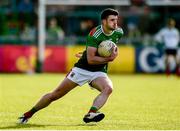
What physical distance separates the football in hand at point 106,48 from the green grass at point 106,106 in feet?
3.77

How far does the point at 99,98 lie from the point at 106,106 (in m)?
4.09

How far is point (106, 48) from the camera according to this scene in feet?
38.3

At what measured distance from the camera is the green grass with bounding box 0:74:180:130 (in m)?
11.7

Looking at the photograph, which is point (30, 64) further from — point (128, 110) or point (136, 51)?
point (128, 110)

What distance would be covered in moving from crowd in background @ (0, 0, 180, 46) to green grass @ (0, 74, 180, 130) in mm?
6868

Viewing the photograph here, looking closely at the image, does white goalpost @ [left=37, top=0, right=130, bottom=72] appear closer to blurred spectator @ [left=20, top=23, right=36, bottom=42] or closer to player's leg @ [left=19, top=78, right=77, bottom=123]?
blurred spectator @ [left=20, top=23, right=36, bottom=42]

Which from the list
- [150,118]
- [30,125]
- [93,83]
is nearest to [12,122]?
[30,125]

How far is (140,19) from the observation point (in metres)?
32.5

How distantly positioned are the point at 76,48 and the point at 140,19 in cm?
350

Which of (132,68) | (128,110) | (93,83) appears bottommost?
(132,68)

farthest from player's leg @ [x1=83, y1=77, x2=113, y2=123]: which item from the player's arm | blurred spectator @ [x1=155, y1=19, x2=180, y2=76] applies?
blurred spectator @ [x1=155, y1=19, x2=180, y2=76]

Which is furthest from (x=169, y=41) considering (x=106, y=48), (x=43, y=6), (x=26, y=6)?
(x=106, y=48)

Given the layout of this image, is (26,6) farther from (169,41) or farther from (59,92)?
(59,92)

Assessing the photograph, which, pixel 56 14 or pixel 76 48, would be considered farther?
pixel 56 14
